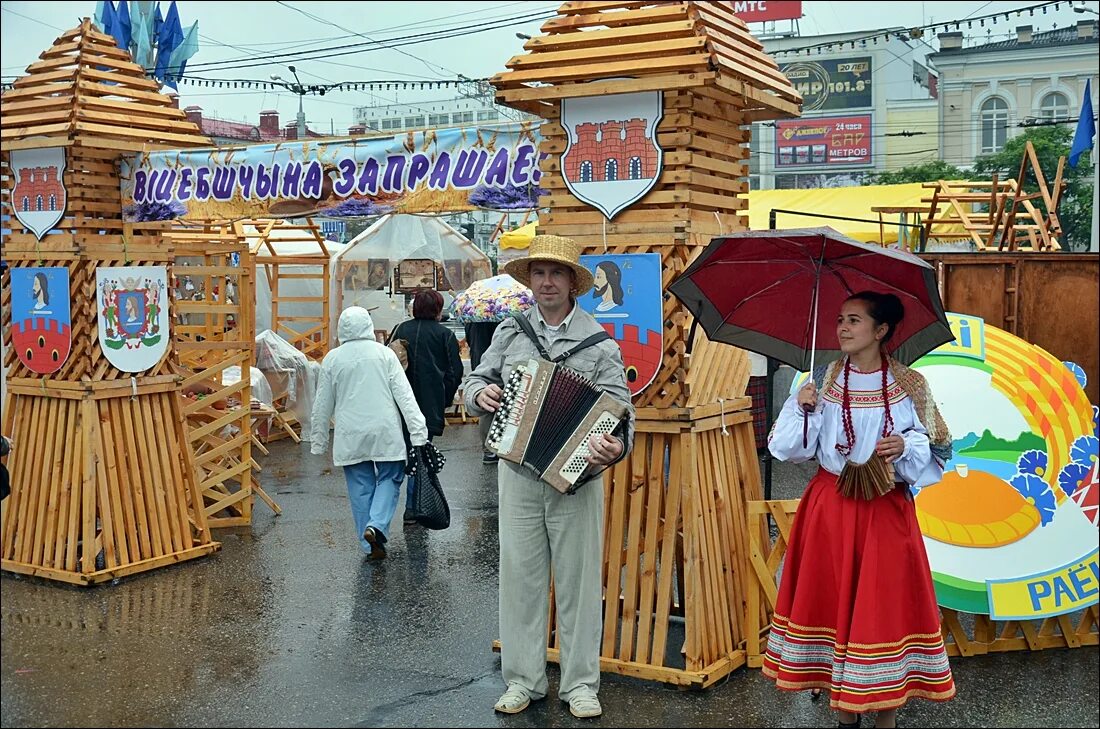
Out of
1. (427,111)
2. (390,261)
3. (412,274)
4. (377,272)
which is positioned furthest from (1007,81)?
(377,272)

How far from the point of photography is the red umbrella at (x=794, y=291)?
4672mm

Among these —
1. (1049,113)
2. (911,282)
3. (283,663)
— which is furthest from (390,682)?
(1049,113)

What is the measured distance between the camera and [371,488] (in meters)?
8.02

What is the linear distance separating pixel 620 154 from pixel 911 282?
162cm

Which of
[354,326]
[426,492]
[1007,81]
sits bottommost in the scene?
[426,492]

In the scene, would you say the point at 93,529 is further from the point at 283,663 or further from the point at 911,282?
the point at 911,282

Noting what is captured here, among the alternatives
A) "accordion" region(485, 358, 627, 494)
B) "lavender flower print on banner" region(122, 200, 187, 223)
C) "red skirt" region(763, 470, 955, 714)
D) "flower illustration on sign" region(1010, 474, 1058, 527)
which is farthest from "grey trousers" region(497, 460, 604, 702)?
"lavender flower print on banner" region(122, 200, 187, 223)

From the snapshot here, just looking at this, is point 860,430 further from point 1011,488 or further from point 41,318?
point 41,318

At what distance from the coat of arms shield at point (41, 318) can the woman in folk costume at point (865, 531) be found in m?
4.89

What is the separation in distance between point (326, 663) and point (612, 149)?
2.93 metres

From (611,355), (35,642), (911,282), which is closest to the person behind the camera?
(911,282)

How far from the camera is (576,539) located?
4.96 m

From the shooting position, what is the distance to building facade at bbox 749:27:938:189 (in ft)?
224

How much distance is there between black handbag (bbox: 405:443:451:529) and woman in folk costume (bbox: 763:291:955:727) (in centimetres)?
361
